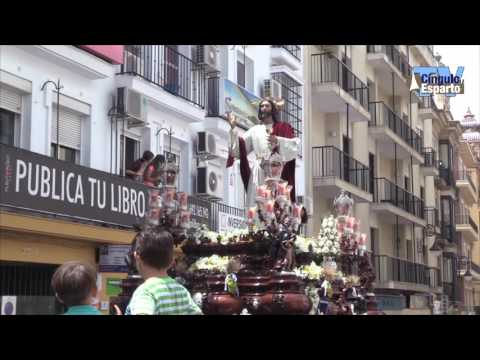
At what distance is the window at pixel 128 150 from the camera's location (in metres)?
12.6

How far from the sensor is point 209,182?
48.5 feet

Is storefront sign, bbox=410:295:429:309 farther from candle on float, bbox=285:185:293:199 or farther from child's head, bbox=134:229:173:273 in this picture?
child's head, bbox=134:229:173:273

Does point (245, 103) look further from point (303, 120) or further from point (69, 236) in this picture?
point (69, 236)

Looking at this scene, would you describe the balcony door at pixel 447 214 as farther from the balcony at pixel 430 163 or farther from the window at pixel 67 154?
the window at pixel 67 154

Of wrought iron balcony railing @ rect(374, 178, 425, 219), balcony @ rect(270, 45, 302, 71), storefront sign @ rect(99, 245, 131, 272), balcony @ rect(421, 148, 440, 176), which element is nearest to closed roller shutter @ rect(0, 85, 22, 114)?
storefront sign @ rect(99, 245, 131, 272)

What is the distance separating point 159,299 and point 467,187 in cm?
1308

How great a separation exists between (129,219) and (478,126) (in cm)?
764

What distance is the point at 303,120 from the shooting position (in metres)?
15.5

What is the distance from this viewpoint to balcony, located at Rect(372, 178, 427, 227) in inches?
666

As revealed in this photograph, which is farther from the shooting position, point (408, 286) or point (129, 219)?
point (408, 286)

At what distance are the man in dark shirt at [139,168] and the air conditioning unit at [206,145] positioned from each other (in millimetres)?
2254

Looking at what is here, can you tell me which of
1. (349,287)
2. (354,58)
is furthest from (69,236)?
(354,58)

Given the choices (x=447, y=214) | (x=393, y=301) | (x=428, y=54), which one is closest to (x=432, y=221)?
(x=447, y=214)
